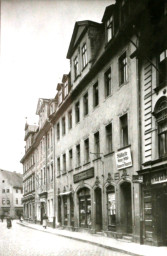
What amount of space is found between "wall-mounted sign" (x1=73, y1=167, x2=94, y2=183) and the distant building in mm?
60062

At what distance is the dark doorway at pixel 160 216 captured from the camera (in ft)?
45.5

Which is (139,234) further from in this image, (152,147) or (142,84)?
(142,84)

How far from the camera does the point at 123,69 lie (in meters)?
17.7

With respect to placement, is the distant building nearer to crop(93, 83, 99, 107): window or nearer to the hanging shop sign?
crop(93, 83, 99, 107): window

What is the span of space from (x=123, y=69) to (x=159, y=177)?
18.7 ft

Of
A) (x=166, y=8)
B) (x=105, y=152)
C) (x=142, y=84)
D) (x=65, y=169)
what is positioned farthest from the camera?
(x=65, y=169)

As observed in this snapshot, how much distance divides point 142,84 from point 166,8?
3.28 m

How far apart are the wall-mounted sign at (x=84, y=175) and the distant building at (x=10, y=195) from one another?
60062 millimetres

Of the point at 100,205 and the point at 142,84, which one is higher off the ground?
the point at 142,84

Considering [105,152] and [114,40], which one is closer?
[114,40]

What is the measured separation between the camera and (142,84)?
15656 mm

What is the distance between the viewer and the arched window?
13.7 metres

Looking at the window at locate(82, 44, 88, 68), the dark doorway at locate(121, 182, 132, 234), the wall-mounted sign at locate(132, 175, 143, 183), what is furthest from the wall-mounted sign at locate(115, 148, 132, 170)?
the window at locate(82, 44, 88, 68)

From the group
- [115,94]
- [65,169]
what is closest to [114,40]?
[115,94]
